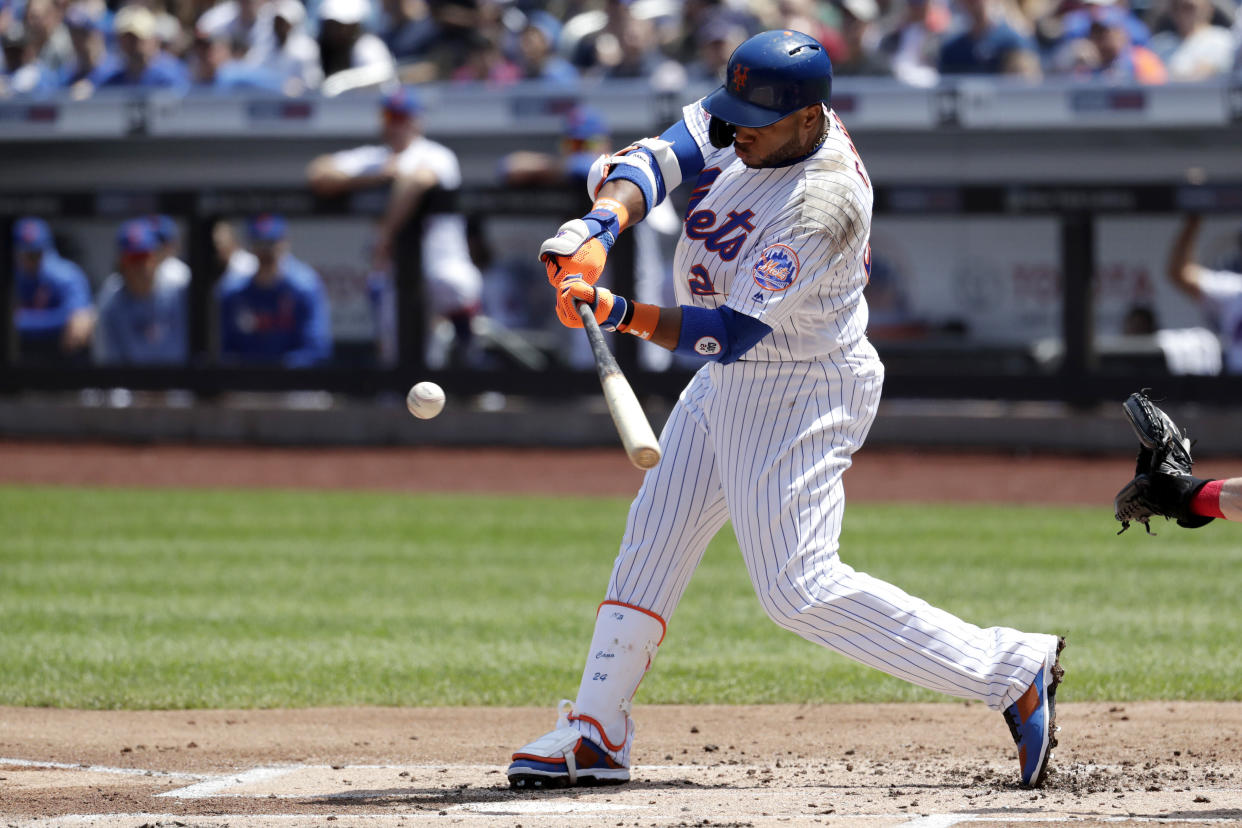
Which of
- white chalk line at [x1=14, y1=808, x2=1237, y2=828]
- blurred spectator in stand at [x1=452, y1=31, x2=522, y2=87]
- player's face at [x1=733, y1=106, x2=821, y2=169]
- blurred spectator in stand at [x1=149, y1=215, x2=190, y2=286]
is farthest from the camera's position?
blurred spectator in stand at [x1=452, y1=31, x2=522, y2=87]

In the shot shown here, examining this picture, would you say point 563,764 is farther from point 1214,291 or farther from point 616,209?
point 1214,291

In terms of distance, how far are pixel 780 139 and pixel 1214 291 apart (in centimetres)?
661

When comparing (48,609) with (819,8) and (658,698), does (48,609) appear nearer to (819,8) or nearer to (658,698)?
(658,698)

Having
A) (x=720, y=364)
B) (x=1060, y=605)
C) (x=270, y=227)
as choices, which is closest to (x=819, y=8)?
(x=270, y=227)

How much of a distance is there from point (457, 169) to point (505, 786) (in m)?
8.19

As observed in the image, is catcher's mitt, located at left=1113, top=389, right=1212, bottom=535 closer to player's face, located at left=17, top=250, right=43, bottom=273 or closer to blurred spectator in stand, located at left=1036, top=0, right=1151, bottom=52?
blurred spectator in stand, located at left=1036, top=0, right=1151, bottom=52

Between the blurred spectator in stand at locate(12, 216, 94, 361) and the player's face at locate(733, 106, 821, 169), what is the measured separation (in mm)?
8618

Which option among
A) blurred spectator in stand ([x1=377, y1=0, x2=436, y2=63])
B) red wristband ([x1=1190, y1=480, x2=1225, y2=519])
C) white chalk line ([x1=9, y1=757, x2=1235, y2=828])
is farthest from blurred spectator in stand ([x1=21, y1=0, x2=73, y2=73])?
red wristband ([x1=1190, y1=480, x2=1225, y2=519])

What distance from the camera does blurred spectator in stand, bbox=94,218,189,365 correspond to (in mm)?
11039

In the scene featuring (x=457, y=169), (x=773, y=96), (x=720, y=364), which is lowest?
(x=457, y=169)

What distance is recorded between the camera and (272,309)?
10758 millimetres

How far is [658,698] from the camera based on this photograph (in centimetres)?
503

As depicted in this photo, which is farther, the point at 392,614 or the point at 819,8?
the point at 819,8

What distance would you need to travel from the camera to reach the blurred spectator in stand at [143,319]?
1104cm
